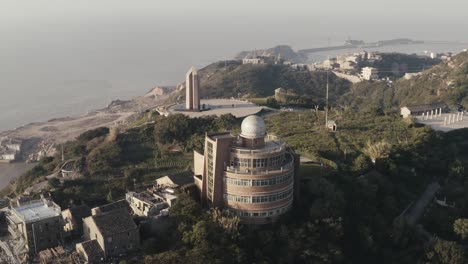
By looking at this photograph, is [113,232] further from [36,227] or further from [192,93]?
[192,93]

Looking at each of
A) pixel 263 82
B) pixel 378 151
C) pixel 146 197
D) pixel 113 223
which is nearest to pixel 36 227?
pixel 113 223

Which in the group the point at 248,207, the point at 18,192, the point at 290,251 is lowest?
the point at 18,192

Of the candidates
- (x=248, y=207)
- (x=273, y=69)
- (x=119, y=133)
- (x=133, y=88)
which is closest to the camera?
(x=248, y=207)

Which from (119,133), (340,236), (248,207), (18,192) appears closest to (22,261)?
(248,207)

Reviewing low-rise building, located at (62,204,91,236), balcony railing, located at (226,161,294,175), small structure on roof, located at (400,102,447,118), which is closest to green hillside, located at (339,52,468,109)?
small structure on roof, located at (400,102,447,118)

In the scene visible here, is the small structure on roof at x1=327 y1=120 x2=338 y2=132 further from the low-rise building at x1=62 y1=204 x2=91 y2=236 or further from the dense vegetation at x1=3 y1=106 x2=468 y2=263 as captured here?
the low-rise building at x1=62 y1=204 x2=91 y2=236

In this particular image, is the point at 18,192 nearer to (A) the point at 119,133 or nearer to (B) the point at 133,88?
(A) the point at 119,133

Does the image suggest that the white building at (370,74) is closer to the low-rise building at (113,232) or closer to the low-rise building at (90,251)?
the low-rise building at (113,232)
